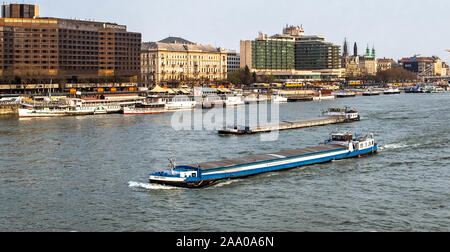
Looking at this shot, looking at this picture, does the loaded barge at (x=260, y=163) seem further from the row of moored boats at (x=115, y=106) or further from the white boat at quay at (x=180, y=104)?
the white boat at quay at (x=180, y=104)

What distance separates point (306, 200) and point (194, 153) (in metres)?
17.0

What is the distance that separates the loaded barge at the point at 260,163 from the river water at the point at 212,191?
0.72 m

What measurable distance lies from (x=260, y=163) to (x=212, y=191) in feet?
19.5

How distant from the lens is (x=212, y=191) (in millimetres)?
30094

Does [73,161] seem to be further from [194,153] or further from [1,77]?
[1,77]

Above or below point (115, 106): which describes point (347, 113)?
below

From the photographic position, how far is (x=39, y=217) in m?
25.2

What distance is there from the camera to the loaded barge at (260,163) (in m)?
31.1

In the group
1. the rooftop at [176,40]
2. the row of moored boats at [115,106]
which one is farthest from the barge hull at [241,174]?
the rooftop at [176,40]

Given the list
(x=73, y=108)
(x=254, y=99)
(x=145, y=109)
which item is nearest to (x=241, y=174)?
(x=73, y=108)

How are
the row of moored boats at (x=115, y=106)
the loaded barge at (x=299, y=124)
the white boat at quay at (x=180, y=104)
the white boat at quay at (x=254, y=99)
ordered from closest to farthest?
the loaded barge at (x=299, y=124) < the row of moored boats at (x=115, y=106) < the white boat at quay at (x=180, y=104) < the white boat at quay at (x=254, y=99)

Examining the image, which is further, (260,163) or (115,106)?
(115,106)

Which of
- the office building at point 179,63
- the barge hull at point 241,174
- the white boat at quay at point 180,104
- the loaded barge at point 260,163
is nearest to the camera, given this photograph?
the barge hull at point 241,174

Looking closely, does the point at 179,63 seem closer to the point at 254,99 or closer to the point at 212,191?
the point at 254,99
